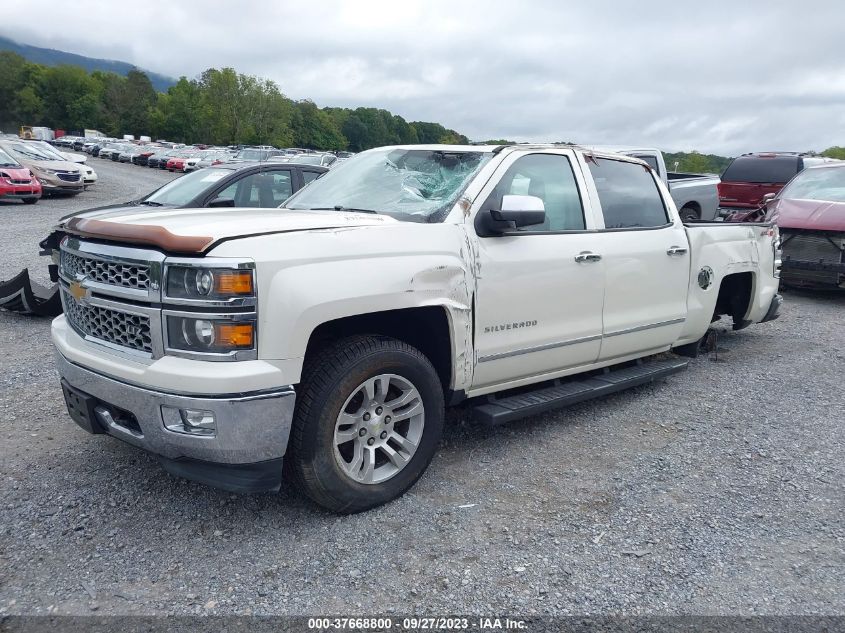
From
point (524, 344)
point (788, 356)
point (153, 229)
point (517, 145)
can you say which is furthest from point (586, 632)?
point (788, 356)

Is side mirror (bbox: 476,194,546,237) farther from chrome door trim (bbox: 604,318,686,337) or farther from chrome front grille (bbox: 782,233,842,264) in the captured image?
chrome front grille (bbox: 782,233,842,264)

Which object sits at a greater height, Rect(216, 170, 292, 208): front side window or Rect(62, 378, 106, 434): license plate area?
Rect(216, 170, 292, 208): front side window

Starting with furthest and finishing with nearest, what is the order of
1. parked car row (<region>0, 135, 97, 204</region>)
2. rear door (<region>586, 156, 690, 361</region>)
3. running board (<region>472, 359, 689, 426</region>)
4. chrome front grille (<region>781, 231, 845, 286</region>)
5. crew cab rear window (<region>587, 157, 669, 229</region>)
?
parked car row (<region>0, 135, 97, 204</region>) < chrome front grille (<region>781, 231, 845, 286</region>) < crew cab rear window (<region>587, 157, 669, 229</region>) < rear door (<region>586, 156, 690, 361</region>) < running board (<region>472, 359, 689, 426</region>)

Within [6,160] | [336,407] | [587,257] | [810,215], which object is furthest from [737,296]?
[6,160]

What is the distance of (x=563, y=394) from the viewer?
4.28 metres

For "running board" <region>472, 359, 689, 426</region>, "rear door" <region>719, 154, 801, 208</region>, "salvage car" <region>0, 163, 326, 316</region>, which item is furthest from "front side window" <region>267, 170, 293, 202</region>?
"rear door" <region>719, 154, 801, 208</region>

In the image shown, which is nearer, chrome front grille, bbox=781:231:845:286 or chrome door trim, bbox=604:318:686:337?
A: chrome door trim, bbox=604:318:686:337

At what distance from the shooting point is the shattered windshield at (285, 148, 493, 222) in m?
3.85

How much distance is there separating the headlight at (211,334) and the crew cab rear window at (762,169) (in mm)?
13872

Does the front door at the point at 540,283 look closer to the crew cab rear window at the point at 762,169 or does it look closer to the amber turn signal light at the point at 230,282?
the amber turn signal light at the point at 230,282

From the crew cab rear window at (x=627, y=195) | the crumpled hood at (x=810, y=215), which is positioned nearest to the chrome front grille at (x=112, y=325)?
the crew cab rear window at (x=627, y=195)

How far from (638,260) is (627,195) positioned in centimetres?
55

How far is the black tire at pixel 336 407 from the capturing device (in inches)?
120

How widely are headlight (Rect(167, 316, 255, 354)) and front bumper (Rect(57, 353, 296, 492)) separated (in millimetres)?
199
